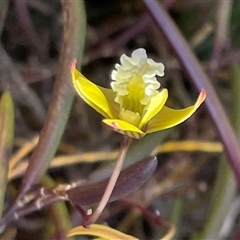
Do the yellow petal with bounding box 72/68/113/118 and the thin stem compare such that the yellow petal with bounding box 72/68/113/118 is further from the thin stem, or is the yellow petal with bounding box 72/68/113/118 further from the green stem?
the green stem

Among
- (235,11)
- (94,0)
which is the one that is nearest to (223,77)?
(235,11)

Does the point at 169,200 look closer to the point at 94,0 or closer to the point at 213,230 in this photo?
the point at 213,230

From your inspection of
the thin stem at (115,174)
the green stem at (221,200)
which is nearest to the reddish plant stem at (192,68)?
the green stem at (221,200)

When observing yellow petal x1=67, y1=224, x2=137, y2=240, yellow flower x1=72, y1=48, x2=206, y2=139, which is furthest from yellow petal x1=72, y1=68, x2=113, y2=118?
yellow petal x1=67, y1=224, x2=137, y2=240

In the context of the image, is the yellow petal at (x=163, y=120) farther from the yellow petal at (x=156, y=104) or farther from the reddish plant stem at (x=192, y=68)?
the reddish plant stem at (x=192, y=68)

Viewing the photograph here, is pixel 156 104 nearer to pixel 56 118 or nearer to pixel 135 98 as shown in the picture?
pixel 135 98

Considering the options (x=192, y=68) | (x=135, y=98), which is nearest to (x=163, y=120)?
(x=135, y=98)

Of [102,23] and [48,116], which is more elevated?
[102,23]
